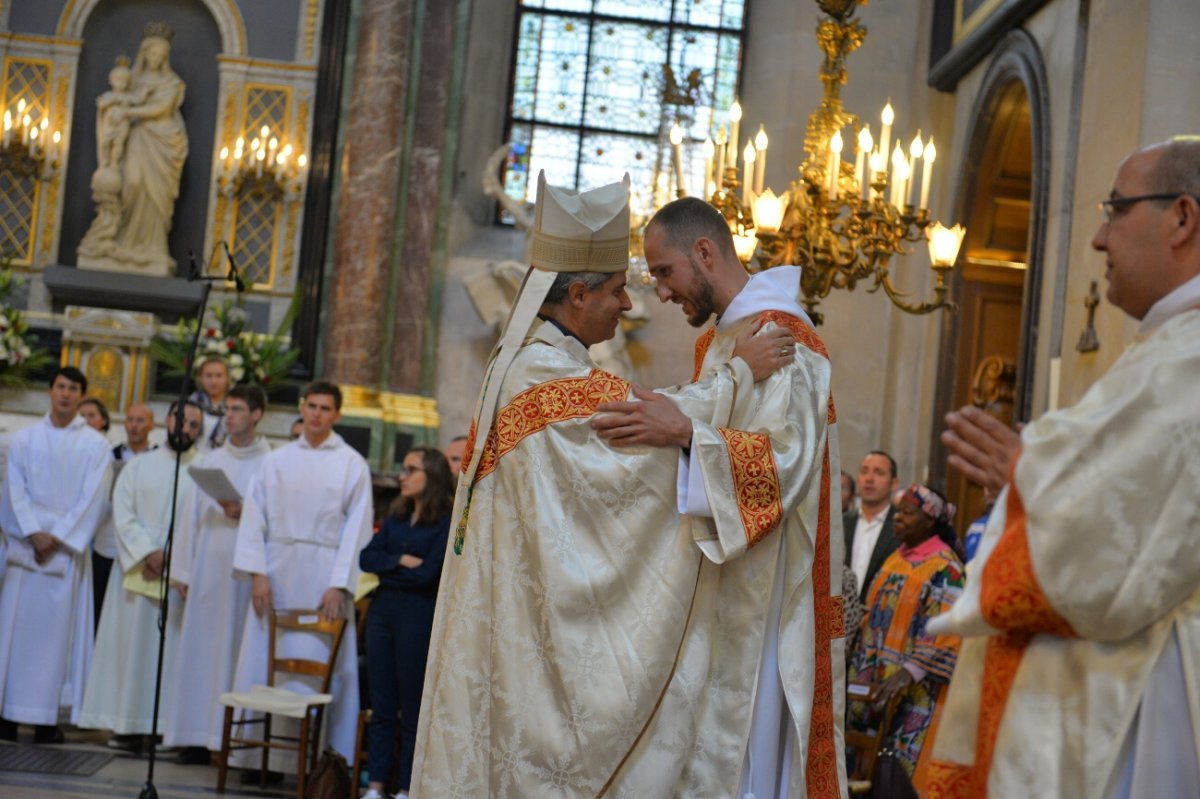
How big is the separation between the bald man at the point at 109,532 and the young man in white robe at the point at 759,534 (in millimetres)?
5330

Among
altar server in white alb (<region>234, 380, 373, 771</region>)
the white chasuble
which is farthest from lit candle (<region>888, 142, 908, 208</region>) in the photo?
the white chasuble

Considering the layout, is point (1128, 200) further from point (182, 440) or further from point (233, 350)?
point (233, 350)

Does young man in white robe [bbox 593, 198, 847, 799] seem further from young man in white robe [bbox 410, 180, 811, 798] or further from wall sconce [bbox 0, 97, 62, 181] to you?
wall sconce [bbox 0, 97, 62, 181]

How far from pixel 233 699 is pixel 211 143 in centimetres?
692

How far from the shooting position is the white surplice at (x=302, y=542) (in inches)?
287

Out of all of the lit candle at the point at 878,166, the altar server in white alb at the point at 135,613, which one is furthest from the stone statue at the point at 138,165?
the lit candle at the point at 878,166

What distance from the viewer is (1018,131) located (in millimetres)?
11219

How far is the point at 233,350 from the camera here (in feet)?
38.1

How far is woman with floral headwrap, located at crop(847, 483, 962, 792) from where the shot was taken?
5395mm

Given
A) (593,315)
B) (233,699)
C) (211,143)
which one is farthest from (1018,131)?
(593,315)

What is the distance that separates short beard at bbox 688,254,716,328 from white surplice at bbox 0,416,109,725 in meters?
5.13

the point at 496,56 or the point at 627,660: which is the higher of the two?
the point at 496,56

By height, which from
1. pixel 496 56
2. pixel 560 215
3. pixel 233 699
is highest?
pixel 496 56

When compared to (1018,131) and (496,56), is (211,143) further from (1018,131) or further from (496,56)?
(1018,131)
